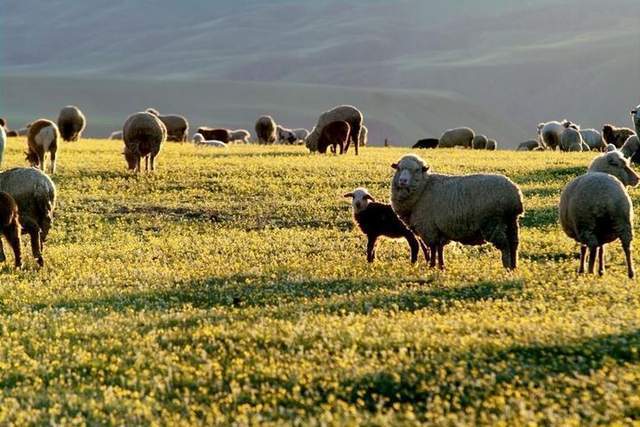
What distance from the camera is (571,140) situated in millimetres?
50625

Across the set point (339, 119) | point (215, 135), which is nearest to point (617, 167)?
point (339, 119)

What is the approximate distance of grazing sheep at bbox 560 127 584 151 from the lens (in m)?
50.4

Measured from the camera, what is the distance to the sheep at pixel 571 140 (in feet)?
165

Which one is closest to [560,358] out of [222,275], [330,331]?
[330,331]

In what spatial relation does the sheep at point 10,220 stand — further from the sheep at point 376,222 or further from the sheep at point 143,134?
the sheep at point 143,134

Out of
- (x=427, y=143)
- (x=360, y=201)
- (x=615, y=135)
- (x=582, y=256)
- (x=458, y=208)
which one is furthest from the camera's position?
(x=427, y=143)

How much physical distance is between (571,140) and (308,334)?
40570 mm

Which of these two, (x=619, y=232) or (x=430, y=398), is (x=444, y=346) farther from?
(x=619, y=232)

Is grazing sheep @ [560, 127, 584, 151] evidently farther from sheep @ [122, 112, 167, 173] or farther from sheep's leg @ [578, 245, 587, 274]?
sheep's leg @ [578, 245, 587, 274]

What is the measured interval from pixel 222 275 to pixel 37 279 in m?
2.77

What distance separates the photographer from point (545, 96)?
656 feet

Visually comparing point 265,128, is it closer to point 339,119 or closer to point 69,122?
point 69,122

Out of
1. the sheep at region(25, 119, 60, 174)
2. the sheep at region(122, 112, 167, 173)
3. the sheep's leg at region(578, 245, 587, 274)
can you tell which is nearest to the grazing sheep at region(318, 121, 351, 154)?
the sheep at region(122, 112, 167, 173)

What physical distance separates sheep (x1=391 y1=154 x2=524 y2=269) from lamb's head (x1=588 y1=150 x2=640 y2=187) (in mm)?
4432
